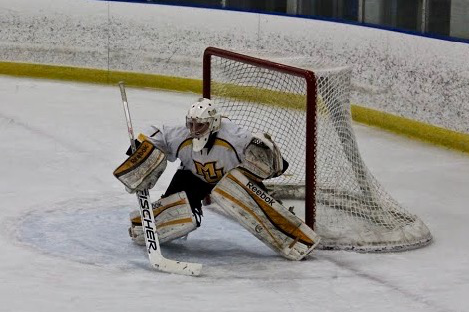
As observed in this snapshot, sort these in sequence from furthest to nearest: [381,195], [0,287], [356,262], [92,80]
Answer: [92,80]
[381,195]
[356,262]
[0,287]

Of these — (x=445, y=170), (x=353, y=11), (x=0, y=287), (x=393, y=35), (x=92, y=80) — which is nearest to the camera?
(x=0, y=287)

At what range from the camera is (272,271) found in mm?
4594

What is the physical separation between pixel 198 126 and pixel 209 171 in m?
0.23

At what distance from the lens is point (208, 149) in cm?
470

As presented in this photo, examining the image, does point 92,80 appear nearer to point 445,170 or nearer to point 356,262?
point 445,170

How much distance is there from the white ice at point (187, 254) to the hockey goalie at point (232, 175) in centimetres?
11

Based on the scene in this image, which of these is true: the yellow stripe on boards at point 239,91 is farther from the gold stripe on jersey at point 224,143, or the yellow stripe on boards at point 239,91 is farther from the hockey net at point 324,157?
the gold stripe on jersey at point 224,143

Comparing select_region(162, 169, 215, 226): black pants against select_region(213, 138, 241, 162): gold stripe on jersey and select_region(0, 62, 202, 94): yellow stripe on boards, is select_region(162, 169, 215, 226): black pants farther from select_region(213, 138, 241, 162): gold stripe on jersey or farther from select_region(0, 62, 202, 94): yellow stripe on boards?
select_region(0, 62, 202, 94): yellow stripe on boards

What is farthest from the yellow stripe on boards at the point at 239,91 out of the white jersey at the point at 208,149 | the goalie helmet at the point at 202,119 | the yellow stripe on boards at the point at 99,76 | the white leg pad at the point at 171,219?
the white leg pad at the point at 171,219

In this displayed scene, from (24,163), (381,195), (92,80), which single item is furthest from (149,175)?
(92,80)

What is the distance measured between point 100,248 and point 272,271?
72cm

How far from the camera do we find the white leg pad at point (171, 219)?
187 inches

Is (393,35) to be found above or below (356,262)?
above

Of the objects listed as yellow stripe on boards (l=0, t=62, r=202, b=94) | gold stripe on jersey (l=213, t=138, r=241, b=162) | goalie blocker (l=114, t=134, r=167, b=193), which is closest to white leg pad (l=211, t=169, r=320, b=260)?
gold stripe on jersey (l=213, t=138, r=241, b=162)
